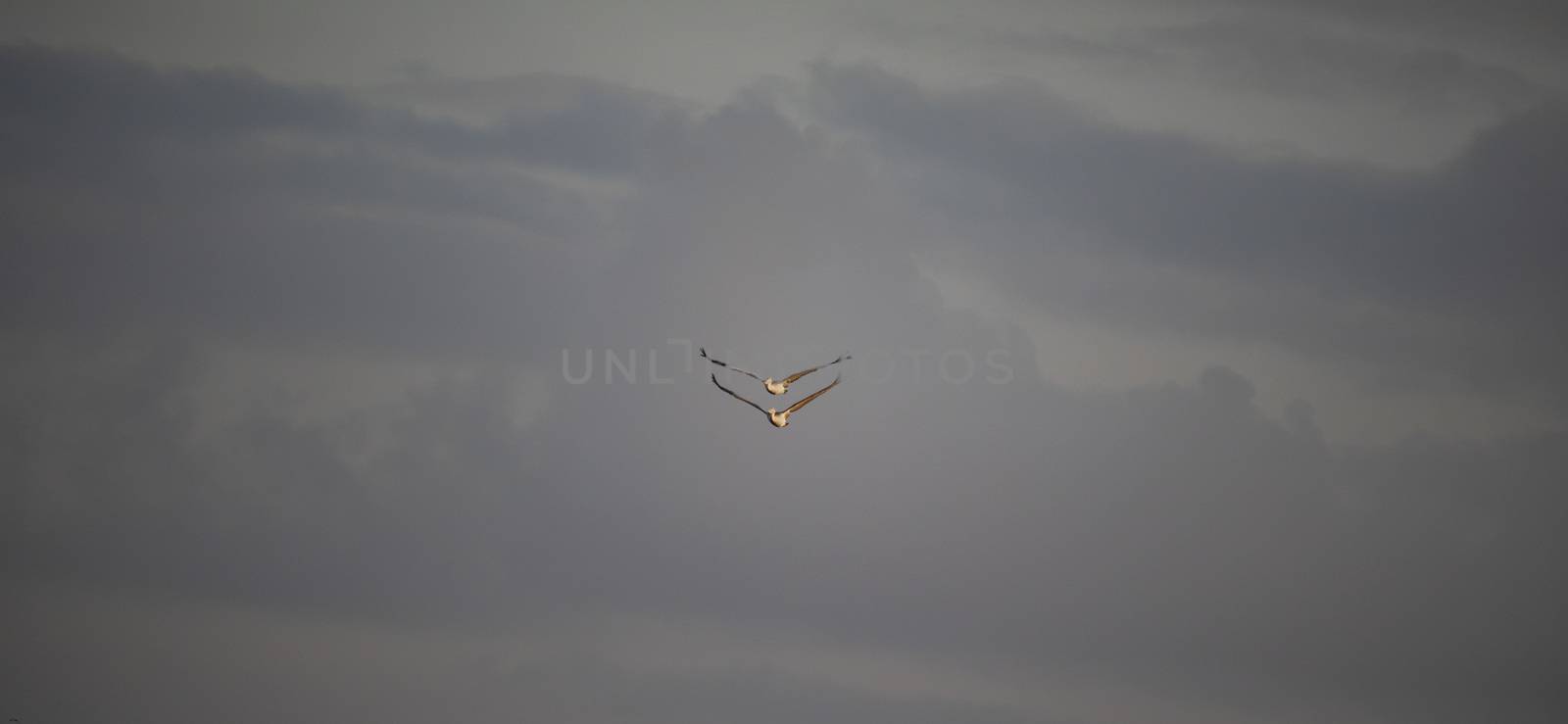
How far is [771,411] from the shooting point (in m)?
100
